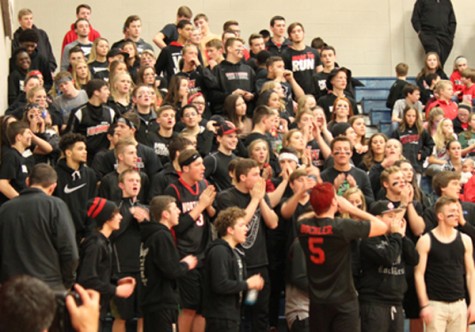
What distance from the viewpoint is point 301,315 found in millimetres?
8406

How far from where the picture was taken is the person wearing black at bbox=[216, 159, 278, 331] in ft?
28.2

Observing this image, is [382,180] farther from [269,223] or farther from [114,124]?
[114,124]

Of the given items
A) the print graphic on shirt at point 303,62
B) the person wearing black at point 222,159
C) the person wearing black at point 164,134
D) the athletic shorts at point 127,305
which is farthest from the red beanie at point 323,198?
the print graphic on shirt at point 303,62

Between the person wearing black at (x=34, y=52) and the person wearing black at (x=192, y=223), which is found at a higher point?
the person wearing black at (x=34, y=52)

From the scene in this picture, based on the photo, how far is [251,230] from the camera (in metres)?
8.71

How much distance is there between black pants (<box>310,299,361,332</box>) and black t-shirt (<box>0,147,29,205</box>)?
10.7 feet

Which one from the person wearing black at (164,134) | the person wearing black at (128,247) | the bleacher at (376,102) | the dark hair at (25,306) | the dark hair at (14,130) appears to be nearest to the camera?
the dark hair at (25,306)

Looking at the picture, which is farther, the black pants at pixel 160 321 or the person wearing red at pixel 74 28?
the person wearing red at pixel 74 28

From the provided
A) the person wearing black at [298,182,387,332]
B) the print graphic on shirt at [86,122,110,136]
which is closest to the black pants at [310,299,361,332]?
the person wearing black at [298,182,387,332]

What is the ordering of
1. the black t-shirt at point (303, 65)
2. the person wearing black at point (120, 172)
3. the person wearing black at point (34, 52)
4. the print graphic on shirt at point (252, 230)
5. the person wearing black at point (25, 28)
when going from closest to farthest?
the print graphic on shirt at point (252, 230) < the person wearing black at point (120, 172) < the person wearing black at point (34, 52) < the black t-shirt at point (303, 65) < the person wearing black at point (25, 28)

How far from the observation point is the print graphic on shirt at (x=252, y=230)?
8.68 metres

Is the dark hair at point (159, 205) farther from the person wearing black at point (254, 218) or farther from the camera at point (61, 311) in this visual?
the camera at point (61, 311)

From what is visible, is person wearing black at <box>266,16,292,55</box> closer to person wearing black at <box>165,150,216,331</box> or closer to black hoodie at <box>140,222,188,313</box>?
person wearing black at <box>165,150,216,331</box>

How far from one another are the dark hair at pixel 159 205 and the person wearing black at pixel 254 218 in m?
0.84
